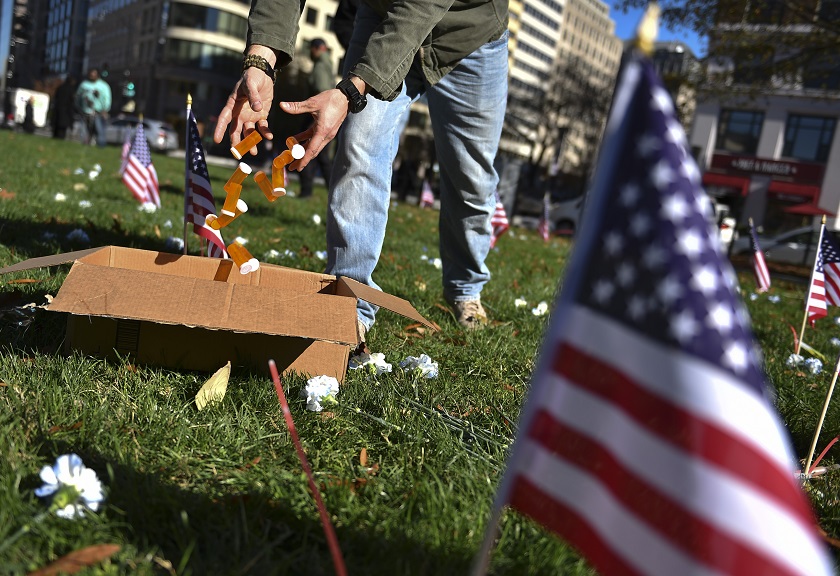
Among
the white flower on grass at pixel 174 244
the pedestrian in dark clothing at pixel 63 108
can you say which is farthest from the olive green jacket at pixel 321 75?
the pedestrian in dark clothing at pixel 63 108

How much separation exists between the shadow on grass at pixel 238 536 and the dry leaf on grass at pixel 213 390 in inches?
18.3

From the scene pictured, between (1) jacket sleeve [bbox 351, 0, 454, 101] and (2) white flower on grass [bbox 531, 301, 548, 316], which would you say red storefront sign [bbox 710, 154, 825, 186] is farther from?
(1) jacket sleeve [bbox 351, 0, 454, 101]

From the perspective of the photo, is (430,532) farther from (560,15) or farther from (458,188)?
(560,15)

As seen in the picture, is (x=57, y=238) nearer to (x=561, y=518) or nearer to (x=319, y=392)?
(x=319, y=392)

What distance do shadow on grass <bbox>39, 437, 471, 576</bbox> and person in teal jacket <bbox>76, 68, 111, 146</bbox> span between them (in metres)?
20.3

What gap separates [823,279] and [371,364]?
91.9 inches

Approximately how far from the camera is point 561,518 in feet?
3.62

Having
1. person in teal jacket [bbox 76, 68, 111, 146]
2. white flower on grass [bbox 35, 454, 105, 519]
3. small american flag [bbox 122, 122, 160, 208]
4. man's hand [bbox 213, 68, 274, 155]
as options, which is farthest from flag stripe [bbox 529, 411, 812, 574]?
person in teal jacket [bbox 76, 68, 111, 146]

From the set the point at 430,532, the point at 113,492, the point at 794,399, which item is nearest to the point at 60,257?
the point at 113,492

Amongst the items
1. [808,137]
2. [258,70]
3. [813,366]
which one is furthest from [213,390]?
[808,137]

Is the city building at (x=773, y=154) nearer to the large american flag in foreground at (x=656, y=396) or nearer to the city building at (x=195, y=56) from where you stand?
the city building at (x=195, y=56)

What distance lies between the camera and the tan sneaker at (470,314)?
3.63 metres

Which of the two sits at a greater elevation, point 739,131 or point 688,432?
point 739,131

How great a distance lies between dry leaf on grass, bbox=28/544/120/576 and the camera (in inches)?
51.4
